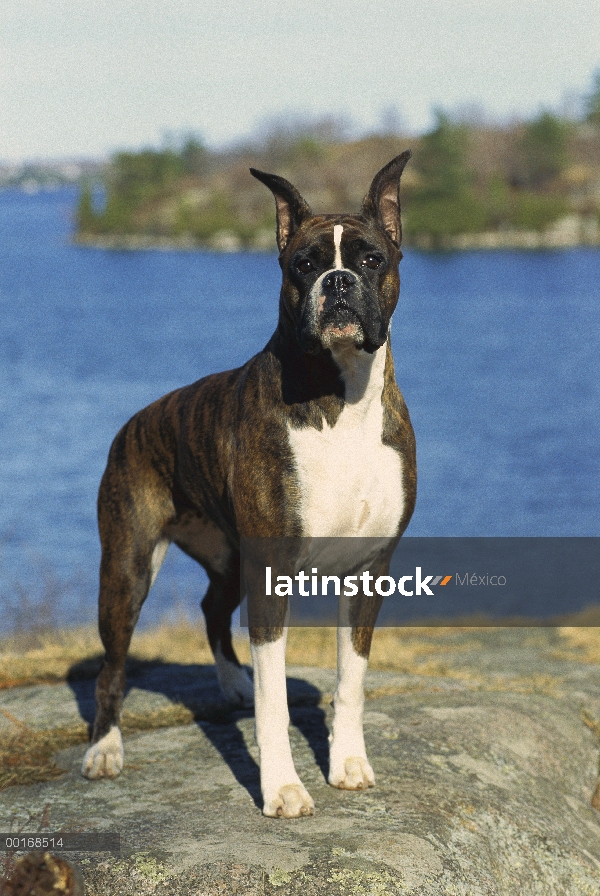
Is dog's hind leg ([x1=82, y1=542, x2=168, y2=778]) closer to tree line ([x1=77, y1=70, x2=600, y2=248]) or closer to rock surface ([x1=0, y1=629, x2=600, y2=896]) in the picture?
rock surface ([x1=0, y1=629, x2=600, y2=896])

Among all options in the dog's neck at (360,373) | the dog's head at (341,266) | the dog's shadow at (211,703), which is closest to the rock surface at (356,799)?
the dog's shadow at (211,703)

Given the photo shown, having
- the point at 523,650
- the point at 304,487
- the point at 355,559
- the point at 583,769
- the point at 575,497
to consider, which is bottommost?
the point at 575,497

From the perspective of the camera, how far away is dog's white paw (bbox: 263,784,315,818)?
4.30 m

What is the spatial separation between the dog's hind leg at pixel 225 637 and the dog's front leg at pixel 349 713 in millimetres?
1370

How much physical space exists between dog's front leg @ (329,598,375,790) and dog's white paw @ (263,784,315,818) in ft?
1.16

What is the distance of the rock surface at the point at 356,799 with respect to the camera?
391 centimetres

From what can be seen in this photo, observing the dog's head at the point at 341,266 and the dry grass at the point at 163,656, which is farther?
the dry grass at the point at 163,656

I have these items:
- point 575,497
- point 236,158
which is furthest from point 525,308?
point 236,158

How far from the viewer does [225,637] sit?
6.04 meters

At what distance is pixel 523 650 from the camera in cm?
902

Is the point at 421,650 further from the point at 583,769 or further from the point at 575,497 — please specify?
the point at 575,497

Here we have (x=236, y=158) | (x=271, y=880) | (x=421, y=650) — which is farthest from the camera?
(x=236, y=158)

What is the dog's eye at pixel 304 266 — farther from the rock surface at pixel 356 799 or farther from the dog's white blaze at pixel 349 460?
the rock surface at pixel 356 799

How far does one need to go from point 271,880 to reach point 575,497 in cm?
1998
